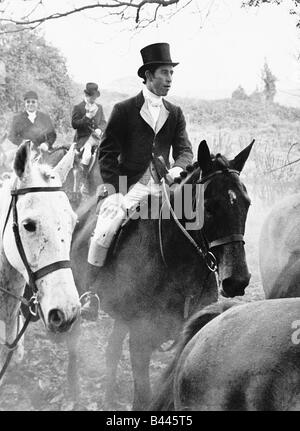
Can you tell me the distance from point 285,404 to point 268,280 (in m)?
2.94

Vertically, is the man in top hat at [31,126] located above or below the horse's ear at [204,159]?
above

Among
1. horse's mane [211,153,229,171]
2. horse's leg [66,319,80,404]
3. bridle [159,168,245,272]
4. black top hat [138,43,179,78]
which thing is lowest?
horse's leg [66,319,80,404]

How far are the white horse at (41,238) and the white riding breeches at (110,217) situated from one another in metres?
0.94

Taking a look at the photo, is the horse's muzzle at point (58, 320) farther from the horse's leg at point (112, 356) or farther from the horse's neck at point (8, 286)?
the horse's leg at point (112, 356)

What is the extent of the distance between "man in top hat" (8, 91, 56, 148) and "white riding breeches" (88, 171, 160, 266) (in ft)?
12.9

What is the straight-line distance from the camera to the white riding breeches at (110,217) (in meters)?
4.02

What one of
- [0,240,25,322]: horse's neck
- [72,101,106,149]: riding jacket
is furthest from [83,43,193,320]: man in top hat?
[72,101,106,149]: riding jacket

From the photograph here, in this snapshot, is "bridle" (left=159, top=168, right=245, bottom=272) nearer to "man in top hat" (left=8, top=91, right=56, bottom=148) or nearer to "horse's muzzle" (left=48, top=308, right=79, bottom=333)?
"horse's muzzle" (left=48, top=308, right=79, bottom=333)

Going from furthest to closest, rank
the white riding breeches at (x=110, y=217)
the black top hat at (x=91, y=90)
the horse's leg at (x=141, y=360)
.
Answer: the black top hat at (x=91, y=90) < the white riding breeches at (x=110, y=217) < the horse's leg at (x=141, y=360)

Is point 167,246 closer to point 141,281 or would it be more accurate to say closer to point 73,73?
point 141,281

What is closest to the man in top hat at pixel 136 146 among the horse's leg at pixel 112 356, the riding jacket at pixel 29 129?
the horse's leg at pixel 112 356

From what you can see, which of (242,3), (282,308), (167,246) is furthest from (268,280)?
(242,3)

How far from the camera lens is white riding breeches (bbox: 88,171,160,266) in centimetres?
402

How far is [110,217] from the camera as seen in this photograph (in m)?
4.09
